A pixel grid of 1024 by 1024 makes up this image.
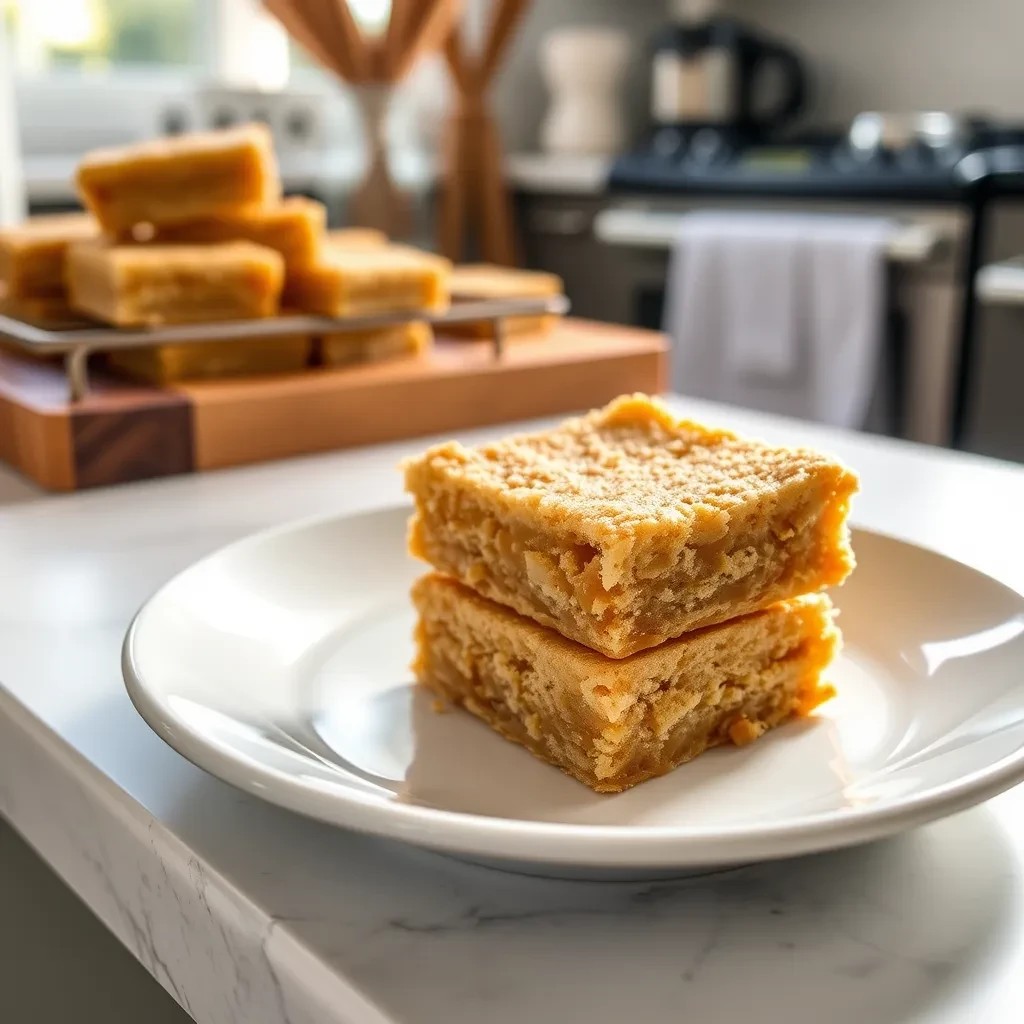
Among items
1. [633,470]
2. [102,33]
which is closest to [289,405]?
[633,470]

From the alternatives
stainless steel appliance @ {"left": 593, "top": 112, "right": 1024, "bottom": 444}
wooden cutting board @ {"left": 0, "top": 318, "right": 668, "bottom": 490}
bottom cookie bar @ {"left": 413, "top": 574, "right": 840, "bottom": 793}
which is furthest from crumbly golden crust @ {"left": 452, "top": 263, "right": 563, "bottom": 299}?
stainless steel appliance @ {"left": 593, "top": 112, "right": 1024, "bottom": 444}

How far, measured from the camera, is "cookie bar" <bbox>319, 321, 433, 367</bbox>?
1119mm

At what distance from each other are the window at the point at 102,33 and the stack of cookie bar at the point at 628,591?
2.15 metres

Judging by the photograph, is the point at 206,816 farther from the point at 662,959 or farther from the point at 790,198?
the point at 790,198

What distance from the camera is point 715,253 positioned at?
8.00 ft

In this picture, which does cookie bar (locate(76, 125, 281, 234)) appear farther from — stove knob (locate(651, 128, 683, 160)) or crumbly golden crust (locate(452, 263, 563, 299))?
stove knob (locate(651, 128, 683, 160))

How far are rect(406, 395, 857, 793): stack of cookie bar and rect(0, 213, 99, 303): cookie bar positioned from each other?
72 centimetres

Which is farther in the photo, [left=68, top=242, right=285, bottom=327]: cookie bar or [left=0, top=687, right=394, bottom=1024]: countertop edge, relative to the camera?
[left=68, top=242, right=285, bottom=327]: cookie bar

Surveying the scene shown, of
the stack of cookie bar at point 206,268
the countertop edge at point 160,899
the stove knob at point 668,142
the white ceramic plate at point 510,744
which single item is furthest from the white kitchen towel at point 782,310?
the countertop edge at point 160,899

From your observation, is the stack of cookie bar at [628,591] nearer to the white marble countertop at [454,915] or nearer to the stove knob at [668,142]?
the white marble countertop at [454,915]

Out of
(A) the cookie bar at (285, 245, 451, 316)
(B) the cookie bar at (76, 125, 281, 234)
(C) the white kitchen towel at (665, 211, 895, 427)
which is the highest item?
(B) the cookie bar at (76, 125, 281, 234)

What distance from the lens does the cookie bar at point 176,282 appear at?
102cm

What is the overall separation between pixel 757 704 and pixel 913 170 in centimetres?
201

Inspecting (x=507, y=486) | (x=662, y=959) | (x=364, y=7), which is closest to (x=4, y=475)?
(x=507, y=486)
